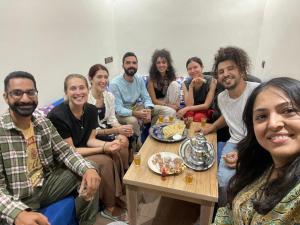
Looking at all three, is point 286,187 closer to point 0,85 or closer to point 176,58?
point 0,85

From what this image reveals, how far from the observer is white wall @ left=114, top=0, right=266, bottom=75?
11.4 feet

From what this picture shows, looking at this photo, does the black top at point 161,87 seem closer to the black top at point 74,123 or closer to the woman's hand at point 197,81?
the woman's hand at point 197,81

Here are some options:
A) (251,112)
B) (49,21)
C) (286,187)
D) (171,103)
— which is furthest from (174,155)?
(49,21)

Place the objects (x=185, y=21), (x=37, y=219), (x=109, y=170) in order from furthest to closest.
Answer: (x=185, y=21)
(x=109, y=170)
(x=37, y=219)

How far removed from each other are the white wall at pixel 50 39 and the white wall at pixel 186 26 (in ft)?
1.86

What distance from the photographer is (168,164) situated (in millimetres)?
1473

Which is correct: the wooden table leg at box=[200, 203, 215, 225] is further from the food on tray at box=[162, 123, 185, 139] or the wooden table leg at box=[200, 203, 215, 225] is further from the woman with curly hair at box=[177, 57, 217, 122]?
the woman with curly hair at box=[177, 57, 217, 122]

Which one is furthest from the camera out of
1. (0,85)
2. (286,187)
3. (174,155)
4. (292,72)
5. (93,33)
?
(93,33)

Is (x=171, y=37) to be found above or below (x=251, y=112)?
above

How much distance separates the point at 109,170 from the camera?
176cm

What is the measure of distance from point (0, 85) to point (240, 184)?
1956 millimetres

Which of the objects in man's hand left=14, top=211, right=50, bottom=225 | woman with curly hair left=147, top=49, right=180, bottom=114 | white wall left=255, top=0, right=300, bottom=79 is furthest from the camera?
woman with curly hair left=147, top=49, right=180, bottom=114

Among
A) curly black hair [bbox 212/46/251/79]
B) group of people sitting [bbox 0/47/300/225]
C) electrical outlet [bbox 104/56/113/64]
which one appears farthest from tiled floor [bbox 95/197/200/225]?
electrical outlet [bbox 104/56/113/64]

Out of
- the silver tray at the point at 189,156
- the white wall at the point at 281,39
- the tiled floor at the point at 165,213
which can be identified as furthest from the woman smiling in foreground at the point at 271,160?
the white wall at the point at 281,39
